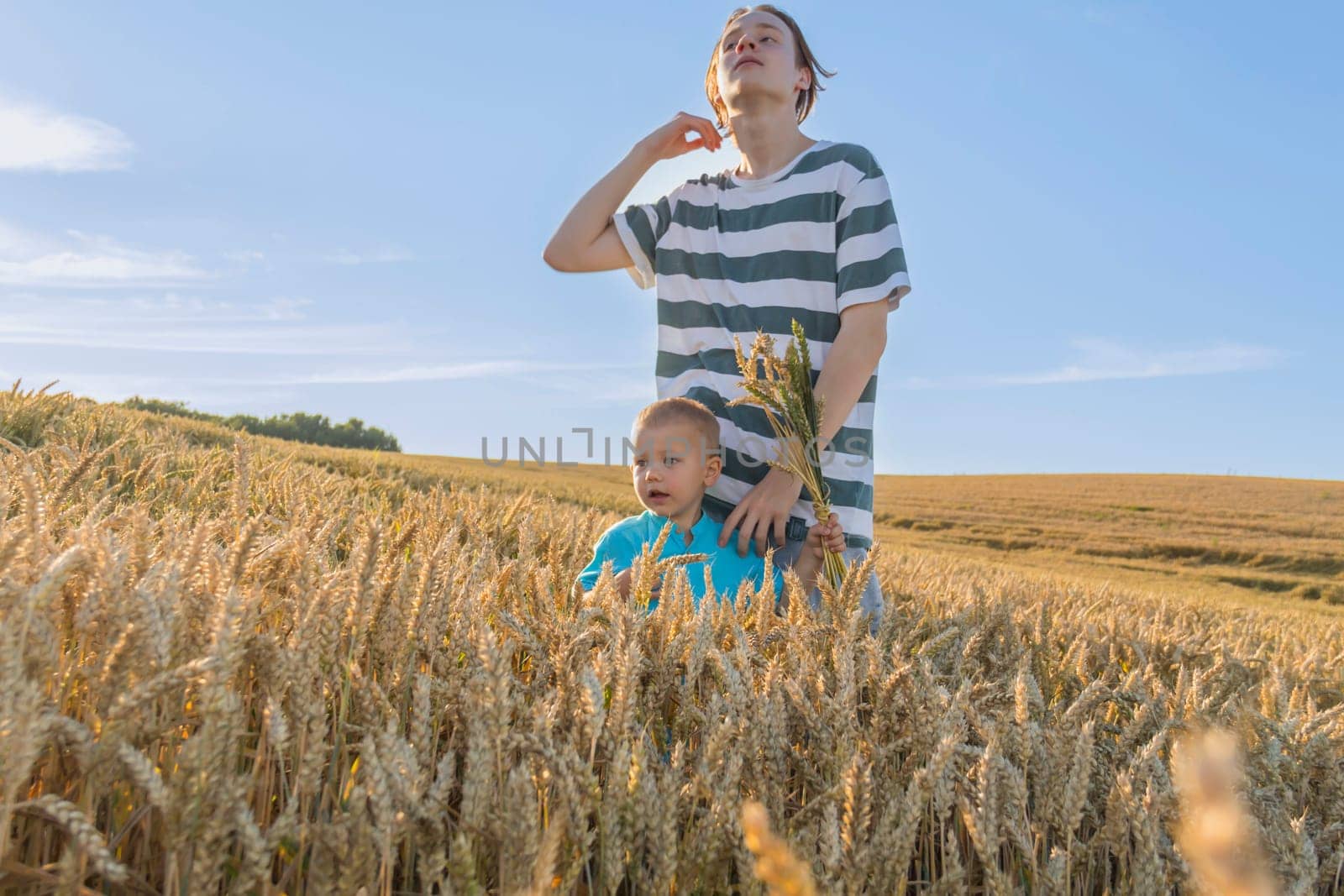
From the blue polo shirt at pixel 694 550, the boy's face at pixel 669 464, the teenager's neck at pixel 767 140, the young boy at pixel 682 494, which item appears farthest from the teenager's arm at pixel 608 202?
the blue polo shirt at pixel 694 550

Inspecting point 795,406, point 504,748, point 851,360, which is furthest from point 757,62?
point 504,748

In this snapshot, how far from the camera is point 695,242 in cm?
412

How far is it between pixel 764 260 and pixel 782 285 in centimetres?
15

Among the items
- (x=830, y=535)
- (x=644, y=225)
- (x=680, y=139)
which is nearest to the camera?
(x=830, y=535)

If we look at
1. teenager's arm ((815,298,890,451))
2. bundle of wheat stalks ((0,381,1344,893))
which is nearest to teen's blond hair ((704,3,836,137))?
teenager's arm ((815,298,890,451))

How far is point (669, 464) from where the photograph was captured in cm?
352

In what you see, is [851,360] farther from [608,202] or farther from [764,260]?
[608,202]

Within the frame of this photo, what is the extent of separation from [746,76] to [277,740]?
3455 millimetres

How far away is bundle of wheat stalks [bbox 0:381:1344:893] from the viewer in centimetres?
92

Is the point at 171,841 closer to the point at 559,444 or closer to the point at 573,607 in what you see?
the point at 573,607

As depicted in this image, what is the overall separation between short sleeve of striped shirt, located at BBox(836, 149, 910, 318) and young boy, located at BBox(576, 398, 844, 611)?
0.81 meters

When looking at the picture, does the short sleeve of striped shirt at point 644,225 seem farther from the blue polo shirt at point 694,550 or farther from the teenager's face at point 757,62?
the blue polo shirt at point 694,550

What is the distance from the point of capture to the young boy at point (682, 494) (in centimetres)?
353

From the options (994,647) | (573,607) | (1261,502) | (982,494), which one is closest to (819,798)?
(573,607)
